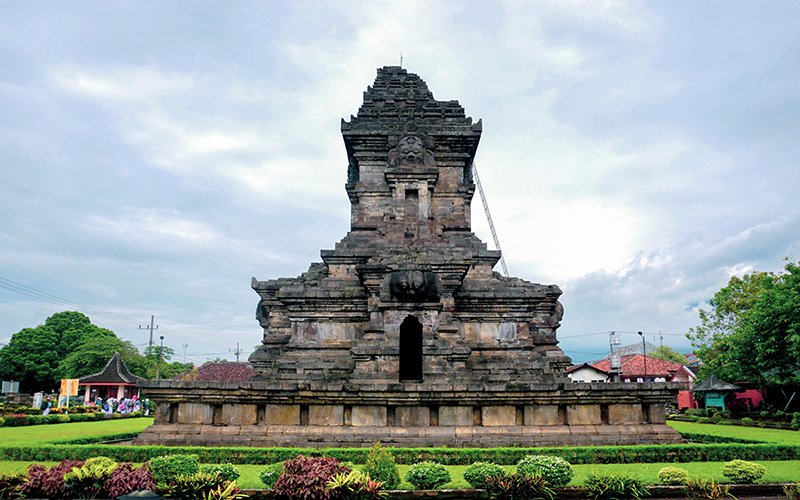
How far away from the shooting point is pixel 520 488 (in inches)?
418

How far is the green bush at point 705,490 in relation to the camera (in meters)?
10.3

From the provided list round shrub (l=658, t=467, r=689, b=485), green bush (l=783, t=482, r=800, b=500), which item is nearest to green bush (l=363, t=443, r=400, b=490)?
round shrub (l=658, t=467, r=689, b=485)

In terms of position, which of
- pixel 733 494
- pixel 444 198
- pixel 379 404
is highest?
pixel 444 198

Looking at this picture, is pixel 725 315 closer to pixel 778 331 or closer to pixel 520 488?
pixel 778 331

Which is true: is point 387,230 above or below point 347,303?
above

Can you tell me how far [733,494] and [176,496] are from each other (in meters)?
9.96

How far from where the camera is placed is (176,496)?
994cm

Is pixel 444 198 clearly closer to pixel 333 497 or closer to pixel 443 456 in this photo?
pixel 443 456

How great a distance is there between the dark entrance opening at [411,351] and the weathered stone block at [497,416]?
443 centimetres

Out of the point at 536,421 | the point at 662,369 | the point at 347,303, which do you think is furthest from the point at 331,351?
the point at 662,369

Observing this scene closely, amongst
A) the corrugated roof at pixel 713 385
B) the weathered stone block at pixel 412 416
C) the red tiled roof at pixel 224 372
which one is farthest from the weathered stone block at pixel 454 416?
the red tiled roof at pixel 224 372

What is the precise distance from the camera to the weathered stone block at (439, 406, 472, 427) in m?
17.0

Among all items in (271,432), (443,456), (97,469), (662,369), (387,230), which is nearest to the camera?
(97,469)

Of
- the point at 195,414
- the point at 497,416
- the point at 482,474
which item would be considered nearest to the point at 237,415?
the point at 195,414
